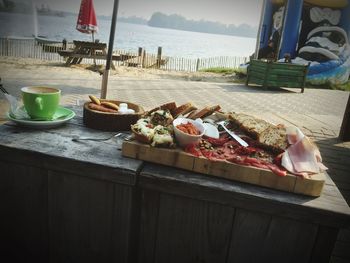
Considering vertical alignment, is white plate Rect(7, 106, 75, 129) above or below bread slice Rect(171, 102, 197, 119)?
below

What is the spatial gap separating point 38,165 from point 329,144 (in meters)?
5.99

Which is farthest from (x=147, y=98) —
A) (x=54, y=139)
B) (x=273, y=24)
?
(x=273, y=24)

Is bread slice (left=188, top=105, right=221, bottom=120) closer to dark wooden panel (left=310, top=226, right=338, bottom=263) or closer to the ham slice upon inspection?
the ham slice

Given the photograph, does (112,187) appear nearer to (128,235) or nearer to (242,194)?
(128,235)

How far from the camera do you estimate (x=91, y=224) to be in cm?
165

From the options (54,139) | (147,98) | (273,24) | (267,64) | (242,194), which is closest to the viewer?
(242,194)

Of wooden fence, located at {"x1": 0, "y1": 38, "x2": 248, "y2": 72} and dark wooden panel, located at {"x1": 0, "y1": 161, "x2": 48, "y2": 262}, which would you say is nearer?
dark wooden panel, located at {"x1": 0, "y1": 161, "x2": 48, "y2": 262}

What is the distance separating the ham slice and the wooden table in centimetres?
13

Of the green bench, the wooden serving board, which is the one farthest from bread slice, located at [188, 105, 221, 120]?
the green bench

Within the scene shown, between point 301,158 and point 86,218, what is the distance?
118cm

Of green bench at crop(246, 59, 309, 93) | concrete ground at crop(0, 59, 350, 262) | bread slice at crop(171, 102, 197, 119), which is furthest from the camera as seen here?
green bench at crop(246, 59, 309, 93)

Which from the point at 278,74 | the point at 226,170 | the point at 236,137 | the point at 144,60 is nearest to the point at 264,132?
the point at 236,137

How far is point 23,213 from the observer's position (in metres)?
1.73

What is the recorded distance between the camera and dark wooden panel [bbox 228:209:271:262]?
4.89 ft
